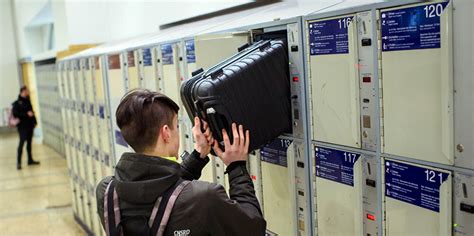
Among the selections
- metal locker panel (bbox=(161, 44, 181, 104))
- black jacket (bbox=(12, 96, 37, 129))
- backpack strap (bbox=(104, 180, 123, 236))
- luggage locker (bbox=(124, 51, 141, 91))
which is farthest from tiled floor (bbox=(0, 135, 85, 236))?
backpack strap (bbox=(104, 180, 123, 236))

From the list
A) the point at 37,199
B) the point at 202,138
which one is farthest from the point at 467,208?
the point at 37,199

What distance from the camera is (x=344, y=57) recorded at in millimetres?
2291

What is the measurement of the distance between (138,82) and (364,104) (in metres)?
2.99

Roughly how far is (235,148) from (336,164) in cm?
57

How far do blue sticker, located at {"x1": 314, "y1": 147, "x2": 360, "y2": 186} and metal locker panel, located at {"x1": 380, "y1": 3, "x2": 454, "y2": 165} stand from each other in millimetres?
280

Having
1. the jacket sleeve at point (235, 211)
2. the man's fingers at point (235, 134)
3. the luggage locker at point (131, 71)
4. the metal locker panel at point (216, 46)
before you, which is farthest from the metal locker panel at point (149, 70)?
the jacket sleeve at point (235, 211)

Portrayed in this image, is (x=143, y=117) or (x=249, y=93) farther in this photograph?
(x=249, y=93)

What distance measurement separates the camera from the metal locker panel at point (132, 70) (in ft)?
15.7

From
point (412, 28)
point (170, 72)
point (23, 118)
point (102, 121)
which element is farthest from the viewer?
point (23, 118)

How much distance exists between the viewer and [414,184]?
6.73 ft

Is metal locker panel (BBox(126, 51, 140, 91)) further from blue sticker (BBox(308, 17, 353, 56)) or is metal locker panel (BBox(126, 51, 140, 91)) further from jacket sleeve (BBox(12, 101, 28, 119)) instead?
jacket sleeve (BBox(12, 101, 28, 119))

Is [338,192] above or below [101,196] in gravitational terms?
below

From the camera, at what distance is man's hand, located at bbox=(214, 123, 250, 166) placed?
2248 millimetres

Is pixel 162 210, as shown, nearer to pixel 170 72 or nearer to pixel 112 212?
pixel 112 212
